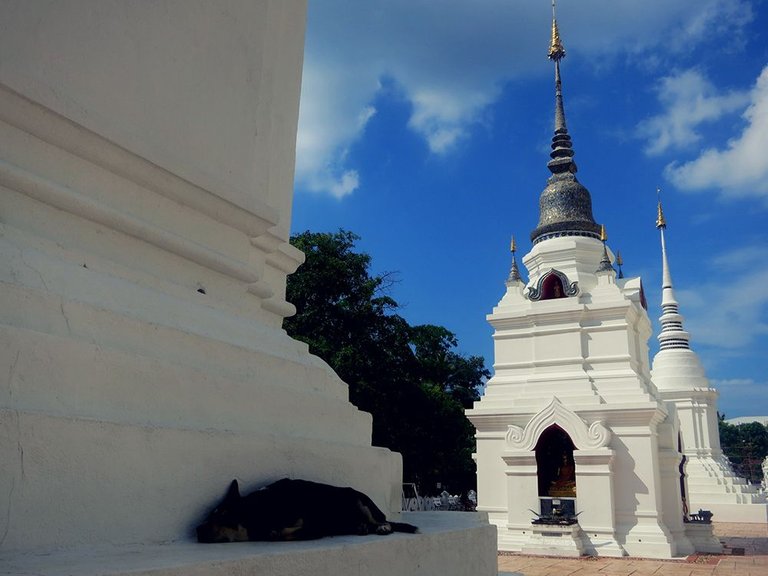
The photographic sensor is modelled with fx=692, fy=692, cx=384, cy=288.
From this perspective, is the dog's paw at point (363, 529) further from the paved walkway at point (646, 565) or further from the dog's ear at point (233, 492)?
the paved walkway at point (646, 565)

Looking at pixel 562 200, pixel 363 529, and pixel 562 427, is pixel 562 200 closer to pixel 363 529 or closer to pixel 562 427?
pixel 562 427

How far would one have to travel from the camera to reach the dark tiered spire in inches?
707

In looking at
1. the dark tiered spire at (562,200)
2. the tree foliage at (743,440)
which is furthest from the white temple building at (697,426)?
the tree foliage at (743,440)

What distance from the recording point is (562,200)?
60.8ft

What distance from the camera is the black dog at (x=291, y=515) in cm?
256

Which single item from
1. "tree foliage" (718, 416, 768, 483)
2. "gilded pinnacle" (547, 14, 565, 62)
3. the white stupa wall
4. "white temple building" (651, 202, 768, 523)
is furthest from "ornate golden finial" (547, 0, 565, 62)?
"tree foliage" (718, 416, 768, 483)

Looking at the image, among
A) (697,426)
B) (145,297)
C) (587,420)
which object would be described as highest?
(697,426)

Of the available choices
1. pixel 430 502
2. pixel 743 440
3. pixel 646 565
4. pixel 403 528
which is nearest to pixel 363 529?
pixel 403 528

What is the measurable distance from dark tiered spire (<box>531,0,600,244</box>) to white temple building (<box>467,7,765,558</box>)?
0.24 ft

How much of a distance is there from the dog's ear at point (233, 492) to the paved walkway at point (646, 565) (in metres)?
7.49

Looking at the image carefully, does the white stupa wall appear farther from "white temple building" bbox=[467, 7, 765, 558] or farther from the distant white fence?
the distant white fence

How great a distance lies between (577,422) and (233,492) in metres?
11.7

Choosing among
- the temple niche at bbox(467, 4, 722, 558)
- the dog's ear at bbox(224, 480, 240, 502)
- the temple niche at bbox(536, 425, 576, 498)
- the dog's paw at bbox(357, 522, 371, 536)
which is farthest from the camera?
the temple niche at bbox(536, 425, 576, 498)

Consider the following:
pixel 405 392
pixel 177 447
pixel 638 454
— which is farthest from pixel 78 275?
pixel 405 392
